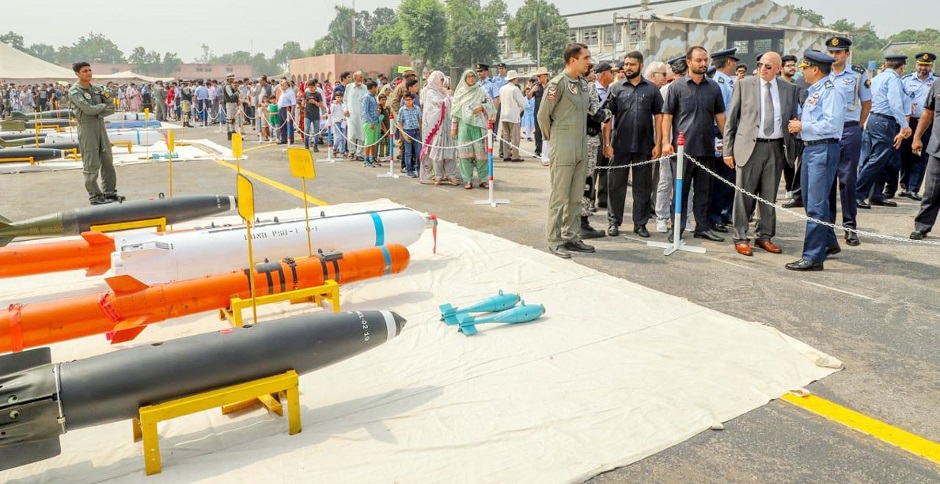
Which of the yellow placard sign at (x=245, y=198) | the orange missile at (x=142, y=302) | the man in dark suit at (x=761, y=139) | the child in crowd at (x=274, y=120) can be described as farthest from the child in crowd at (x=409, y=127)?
the child in crowd at (x=274, y=120)

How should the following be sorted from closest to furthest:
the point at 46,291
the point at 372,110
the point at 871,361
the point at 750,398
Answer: the point at 750,398
the point at 871,361
the point at 46,291
the point at 372,110

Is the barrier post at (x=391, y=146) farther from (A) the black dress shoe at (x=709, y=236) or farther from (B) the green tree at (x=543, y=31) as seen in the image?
(B) the green tree at (x=543, y=31)

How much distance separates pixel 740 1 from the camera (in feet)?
159

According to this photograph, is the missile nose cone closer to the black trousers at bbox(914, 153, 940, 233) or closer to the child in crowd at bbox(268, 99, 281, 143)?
the black trousers at bbox(914, 153, 940, 233)

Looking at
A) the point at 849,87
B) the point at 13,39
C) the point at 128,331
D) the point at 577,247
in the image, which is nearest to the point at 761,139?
the point at 849,87

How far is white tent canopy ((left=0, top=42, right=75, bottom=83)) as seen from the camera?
42.1 metres

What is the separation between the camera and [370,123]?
49.1 ft

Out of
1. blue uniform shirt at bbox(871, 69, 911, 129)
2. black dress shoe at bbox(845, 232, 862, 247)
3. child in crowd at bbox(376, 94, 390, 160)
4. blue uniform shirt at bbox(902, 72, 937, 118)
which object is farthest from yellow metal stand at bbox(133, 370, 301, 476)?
child in crowd at bbox(376, 94, 390, 160)

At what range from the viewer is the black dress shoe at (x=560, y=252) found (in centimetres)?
729

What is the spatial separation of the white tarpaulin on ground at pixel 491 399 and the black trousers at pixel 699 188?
2.56 metres

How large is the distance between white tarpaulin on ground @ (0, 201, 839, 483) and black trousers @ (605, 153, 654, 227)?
265 cm

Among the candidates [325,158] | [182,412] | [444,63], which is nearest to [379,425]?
[182,412]

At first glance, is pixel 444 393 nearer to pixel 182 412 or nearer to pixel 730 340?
pixel 182 412

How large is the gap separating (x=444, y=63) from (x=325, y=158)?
2377 inches
